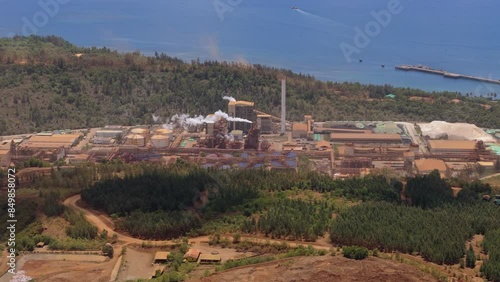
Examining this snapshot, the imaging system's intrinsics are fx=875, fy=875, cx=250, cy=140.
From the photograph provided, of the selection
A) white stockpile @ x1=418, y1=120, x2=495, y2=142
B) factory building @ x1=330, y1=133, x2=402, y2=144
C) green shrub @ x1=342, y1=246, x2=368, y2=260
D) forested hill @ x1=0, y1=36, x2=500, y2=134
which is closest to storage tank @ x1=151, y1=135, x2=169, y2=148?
forested hill @ x1=0, y1=36, x2=500, y2=134

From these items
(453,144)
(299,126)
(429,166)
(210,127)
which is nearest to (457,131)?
(453,144)

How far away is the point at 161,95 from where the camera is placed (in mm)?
41156

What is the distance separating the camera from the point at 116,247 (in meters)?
21.6

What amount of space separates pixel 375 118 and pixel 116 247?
21.4m

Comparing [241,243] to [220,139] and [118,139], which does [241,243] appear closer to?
[220,139]

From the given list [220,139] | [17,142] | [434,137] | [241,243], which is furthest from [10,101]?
[241,243]

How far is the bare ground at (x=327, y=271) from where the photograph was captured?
1681cm

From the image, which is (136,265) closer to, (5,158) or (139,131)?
(5,158)

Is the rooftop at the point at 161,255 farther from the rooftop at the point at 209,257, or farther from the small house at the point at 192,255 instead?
the rooftop at the point at 209,257

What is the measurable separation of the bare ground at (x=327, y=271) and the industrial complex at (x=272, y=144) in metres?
12.5

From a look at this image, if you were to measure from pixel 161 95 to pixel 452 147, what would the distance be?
14.1 m

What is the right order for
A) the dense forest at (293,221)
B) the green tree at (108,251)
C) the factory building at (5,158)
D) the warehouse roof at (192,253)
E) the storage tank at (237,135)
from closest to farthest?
the warehouse roof at (192,253) < the green tree at (108,251) < the dense forest at (293,221) < the factory building at (5,158) < the storage tank at (237,135)

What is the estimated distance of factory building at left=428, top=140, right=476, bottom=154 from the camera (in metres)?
34.1

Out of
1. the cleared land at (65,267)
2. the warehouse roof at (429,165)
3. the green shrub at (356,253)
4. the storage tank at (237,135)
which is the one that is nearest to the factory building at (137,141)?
the storage tank at (237,135)
